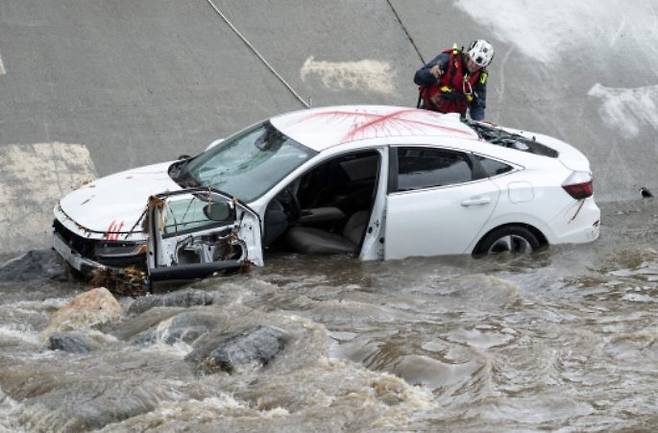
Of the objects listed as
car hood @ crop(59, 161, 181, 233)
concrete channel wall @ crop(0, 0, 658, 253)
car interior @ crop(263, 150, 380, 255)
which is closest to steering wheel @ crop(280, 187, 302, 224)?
A: car interior @ crop(263, 150, 380, 255)

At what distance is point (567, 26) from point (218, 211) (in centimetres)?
780

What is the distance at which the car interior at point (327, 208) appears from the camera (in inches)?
352

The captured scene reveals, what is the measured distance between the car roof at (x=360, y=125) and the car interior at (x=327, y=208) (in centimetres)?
19

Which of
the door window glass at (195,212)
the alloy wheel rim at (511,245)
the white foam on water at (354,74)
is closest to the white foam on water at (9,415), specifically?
the door window glass at (195,212)

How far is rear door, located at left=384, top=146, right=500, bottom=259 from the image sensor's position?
9.05 metres

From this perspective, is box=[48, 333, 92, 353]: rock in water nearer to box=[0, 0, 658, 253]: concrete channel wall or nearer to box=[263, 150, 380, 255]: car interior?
box=[263, 150, 380, 255]: car interior

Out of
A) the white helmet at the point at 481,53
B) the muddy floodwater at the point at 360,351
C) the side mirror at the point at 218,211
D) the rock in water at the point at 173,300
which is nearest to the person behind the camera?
the muddy floodwater at the point at 360,351

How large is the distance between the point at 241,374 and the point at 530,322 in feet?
7.53

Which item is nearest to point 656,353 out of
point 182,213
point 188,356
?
point 188,356

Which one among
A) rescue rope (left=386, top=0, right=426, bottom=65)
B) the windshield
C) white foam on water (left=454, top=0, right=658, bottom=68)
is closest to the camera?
the windshield

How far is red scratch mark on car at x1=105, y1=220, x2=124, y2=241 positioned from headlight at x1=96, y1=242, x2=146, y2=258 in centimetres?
4

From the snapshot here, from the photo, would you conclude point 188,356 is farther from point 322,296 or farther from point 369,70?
point 369,70

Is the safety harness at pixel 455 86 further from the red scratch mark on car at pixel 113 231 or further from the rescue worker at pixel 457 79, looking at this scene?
the red scratch mark on car at pixel 113 231

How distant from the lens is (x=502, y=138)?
981 centimetres
